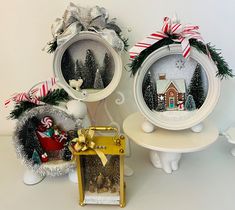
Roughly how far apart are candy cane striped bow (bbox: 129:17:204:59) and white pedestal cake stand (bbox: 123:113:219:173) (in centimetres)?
22

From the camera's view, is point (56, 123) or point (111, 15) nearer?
point (56, 123)

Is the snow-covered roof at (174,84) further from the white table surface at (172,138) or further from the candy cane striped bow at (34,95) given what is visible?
the candy cane striped bow at (34,95)

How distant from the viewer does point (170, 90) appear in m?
0.78

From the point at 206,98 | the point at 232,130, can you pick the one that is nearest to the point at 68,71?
the point at 206,98

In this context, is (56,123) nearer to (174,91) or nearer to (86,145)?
(86,145)

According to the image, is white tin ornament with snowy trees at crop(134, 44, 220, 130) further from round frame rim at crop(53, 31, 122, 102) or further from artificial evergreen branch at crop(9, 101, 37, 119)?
artificial evergreen branch at crop(9, 101, 37, 119)

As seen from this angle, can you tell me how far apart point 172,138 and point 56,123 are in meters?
0.32

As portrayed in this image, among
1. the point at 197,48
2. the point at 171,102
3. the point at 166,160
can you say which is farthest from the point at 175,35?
the point at 166,160

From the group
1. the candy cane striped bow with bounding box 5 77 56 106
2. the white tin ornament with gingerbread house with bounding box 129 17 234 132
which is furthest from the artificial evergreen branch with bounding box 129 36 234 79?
the candy cane striped bow with bounding box 5 77 56 106

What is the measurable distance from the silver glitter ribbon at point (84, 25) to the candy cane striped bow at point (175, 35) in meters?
0.09

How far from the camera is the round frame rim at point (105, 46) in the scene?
0.80 metres

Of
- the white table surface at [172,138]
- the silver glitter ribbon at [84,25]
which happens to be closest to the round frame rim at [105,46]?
the silver glitter ribbon at [84,25]

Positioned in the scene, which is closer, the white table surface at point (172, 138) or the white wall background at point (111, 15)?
the white table surface at point (172, 138)

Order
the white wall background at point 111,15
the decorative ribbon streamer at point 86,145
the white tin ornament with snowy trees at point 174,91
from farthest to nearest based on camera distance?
the white wall background at point 111,15
the white tin ornament with snowy trees at point 174,91
the decorative ribbon streamer at point 86,145
